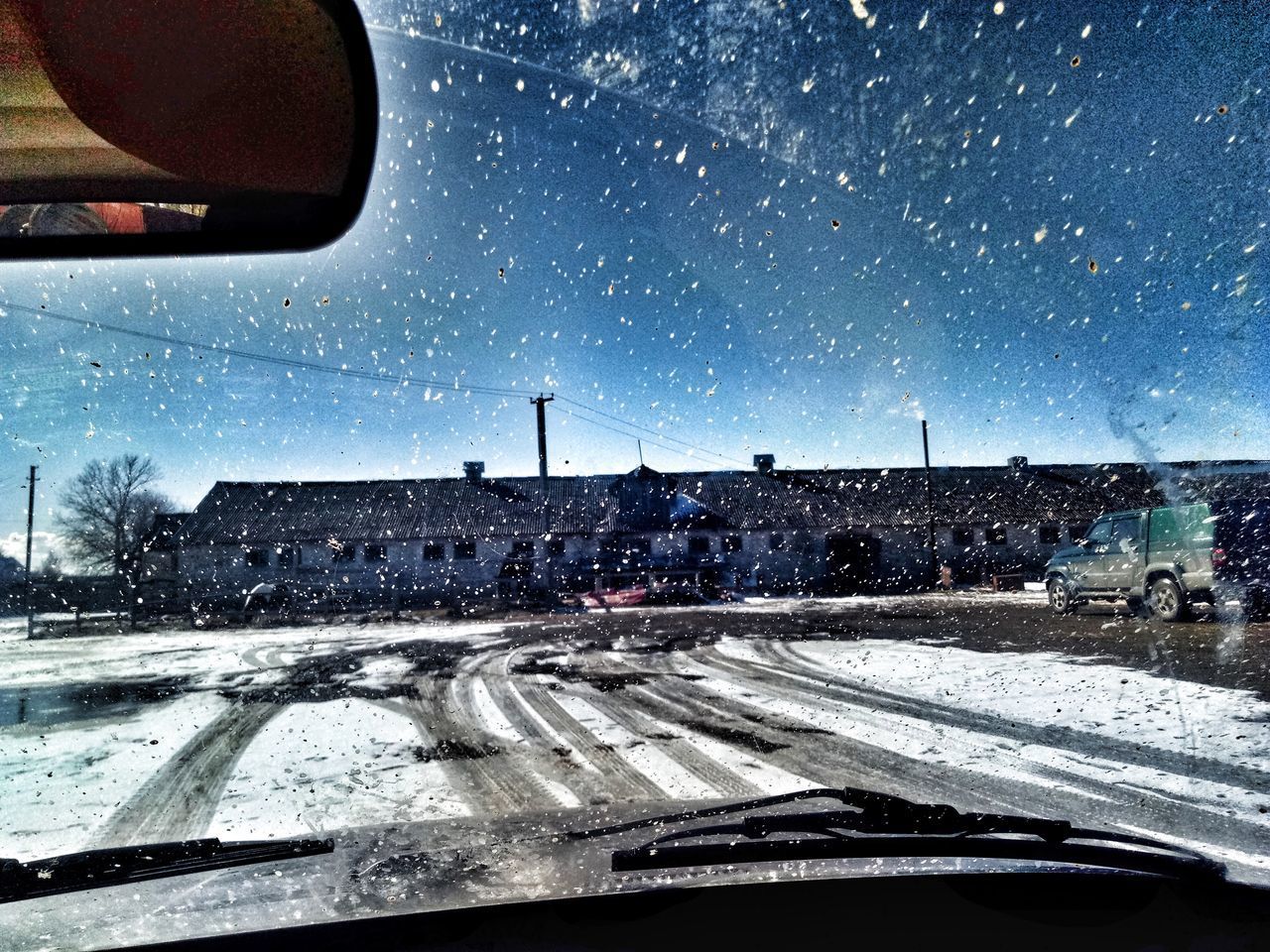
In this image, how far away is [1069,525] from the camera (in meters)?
37.9

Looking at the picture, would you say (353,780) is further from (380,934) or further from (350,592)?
(350,592)

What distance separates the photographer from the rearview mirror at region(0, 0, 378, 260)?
4.61 feet

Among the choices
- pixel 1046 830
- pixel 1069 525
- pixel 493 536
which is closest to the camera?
pixel 1046 830

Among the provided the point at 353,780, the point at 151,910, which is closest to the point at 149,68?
the point at 151,910

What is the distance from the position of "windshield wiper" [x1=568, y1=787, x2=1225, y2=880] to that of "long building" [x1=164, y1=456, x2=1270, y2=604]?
2859cm

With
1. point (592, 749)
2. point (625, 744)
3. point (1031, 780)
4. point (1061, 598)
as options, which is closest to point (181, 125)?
point (592, 749)

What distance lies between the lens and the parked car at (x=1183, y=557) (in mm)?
11750

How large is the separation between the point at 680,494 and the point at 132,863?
114 feet

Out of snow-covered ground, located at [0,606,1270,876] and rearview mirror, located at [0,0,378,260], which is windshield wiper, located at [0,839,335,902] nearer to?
snow-covered ground, located at [0,606,1270,876]

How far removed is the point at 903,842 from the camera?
1.92 meters

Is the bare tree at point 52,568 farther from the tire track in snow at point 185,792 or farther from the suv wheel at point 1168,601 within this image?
the suv wheel at point 1168,601

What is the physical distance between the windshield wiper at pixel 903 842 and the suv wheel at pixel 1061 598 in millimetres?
16735

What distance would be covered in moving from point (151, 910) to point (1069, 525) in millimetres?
45053

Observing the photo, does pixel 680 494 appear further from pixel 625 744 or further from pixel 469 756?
pixel 469 756
